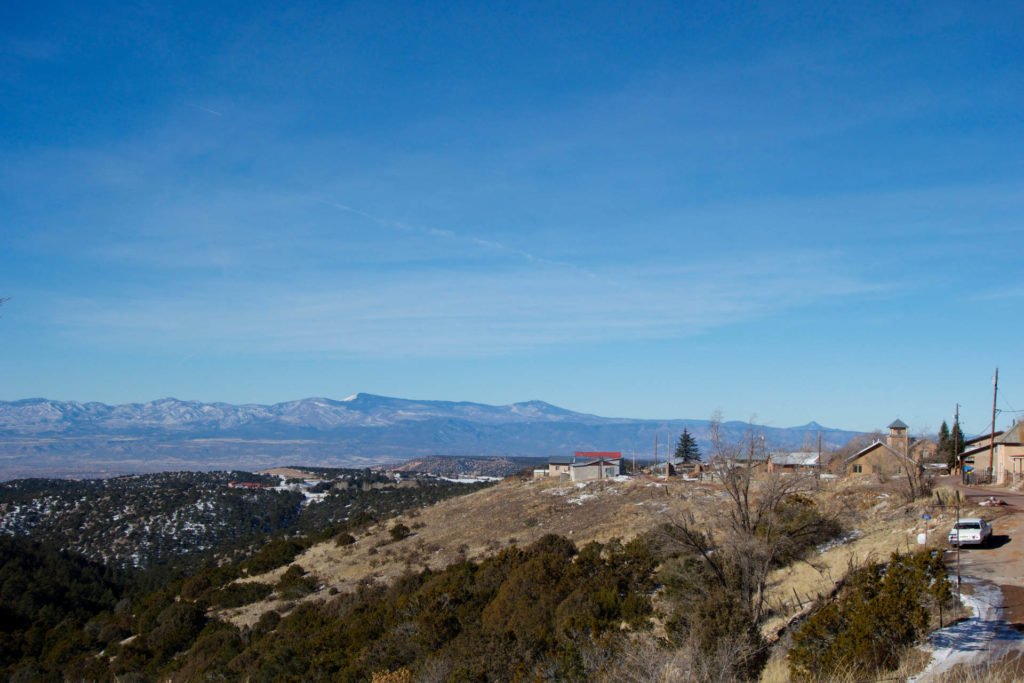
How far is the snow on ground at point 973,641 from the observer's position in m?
10.5

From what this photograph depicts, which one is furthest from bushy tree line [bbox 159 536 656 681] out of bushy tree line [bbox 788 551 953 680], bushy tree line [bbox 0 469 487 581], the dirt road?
bushy tree line [bbox 0 469 487 581]

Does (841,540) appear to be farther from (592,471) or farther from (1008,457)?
(592,471)

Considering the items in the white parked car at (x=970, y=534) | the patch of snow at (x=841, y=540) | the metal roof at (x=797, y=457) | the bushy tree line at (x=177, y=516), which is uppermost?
the metal roof at (x=797, y=457)

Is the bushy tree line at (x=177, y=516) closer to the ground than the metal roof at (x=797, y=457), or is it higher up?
closer to the ground

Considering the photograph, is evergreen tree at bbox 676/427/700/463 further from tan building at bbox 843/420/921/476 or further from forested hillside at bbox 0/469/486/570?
tan building at bbox 843/420/921/476

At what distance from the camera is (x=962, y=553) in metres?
21.3

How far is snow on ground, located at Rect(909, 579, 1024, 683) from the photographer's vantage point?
1054 centimetres

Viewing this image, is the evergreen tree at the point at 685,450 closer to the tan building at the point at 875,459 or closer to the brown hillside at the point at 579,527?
the tan building at the point at 875,459

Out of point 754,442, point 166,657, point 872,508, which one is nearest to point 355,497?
point 166,657

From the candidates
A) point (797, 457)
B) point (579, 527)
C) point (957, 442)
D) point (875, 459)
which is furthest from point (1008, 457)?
point (579, 527)

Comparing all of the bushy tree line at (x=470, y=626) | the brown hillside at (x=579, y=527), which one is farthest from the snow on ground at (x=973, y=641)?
the bushy tree line at (x=470, y=626)

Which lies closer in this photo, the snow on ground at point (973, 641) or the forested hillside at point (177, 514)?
the snow on ground at point (973, 641)

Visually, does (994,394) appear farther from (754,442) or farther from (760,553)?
(760,553)

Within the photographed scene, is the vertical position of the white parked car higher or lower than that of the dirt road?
higher
